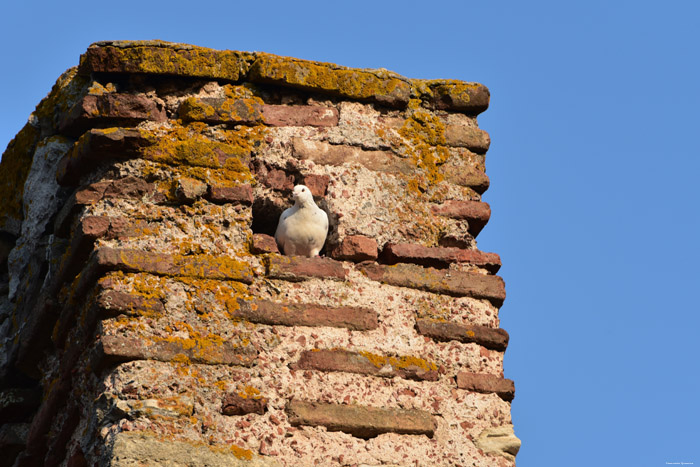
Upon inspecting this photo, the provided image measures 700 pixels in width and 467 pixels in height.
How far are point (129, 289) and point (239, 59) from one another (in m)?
1.14

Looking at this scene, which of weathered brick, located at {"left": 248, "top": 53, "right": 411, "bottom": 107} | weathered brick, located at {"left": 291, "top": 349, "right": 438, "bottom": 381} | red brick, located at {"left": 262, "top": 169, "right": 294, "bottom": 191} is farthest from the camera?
weathered brick, located at {"left": 248, "top": 53, "right": 411, "bottom": 107}

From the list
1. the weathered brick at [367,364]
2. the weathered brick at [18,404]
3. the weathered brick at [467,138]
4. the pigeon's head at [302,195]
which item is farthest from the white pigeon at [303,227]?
the weathered brick at [18,404]

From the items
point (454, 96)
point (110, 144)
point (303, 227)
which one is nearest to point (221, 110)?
point (110, 144)

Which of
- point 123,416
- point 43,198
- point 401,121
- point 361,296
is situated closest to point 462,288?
point 361,296

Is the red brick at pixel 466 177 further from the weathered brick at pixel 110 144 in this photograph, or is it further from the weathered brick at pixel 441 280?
the weathered brick at pixel 110 144

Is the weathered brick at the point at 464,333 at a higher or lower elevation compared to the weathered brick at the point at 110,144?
lower

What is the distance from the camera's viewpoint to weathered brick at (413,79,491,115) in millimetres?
4594

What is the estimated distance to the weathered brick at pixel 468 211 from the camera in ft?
14.4

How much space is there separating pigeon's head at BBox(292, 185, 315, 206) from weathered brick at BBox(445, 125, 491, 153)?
2.30 ft

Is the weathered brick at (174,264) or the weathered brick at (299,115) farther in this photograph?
the weathered brick at (299,115)

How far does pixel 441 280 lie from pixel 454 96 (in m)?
0.88

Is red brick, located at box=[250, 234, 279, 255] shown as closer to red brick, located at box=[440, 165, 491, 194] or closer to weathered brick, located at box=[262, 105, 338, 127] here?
weathered brick, located at box=[262, 105, 338, 127]

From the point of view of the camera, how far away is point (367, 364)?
3.91 meters

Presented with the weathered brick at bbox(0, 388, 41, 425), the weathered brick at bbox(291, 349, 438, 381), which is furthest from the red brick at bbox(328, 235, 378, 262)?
the weathered brick at bbox(0, 388, 41, 425)
